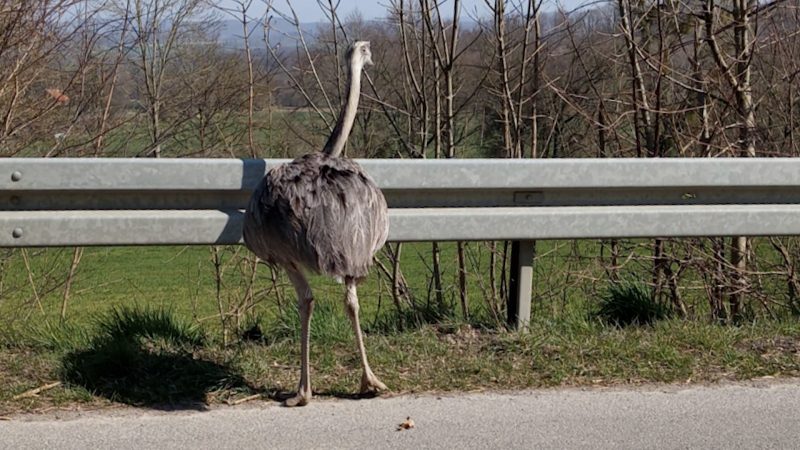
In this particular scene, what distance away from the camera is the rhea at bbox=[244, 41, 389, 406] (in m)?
5.26

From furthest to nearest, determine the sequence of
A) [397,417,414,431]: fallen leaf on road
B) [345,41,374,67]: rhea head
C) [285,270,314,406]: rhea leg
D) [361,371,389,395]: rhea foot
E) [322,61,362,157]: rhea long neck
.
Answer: [345,41,374,67]: rhea head < [322,61,362,157]: rhea long neck < [361,371,389,395]: rhea foot < [285,270,314,406]: rhea leg < [397,417,414,431]: fallen leaf on road

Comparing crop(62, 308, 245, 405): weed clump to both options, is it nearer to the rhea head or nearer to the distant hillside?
the rhea head

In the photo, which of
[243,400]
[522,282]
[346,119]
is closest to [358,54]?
[346,119]

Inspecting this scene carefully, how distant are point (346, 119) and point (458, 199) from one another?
79 cm

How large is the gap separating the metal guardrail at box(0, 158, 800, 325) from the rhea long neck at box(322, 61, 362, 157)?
7.9 inches

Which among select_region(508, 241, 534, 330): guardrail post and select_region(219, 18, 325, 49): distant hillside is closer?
select_region(508, 241, 534, 330): guardrail post

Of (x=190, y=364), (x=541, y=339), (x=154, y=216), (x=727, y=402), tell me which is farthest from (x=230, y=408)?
(x=727, y=402)

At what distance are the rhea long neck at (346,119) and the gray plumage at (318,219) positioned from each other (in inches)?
25.6

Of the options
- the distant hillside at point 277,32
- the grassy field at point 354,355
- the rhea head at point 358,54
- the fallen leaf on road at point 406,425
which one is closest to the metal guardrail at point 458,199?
the grassy field at point 354,355

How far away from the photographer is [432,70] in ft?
33.1

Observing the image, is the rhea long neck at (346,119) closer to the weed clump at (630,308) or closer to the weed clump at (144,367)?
the weed clump at (144,367)

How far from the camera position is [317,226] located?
527cm

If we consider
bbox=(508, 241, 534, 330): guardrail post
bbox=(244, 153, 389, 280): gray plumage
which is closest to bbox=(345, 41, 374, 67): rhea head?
bbox=(244, 153, 389, 280): gray plumage

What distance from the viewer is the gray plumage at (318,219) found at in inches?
207
